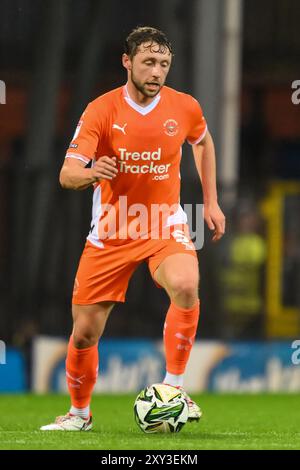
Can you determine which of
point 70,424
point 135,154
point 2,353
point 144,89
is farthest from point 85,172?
point 2,353

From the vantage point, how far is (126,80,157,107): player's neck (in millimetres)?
8258

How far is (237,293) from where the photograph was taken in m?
13.2

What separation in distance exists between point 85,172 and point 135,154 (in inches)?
23.4

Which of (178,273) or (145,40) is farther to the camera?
(145,40)

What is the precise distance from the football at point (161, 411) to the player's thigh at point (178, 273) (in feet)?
1.83

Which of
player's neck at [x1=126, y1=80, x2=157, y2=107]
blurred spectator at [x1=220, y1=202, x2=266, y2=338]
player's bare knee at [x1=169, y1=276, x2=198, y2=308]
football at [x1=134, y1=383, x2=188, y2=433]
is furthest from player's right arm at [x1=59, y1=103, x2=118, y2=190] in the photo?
blurred spectator at [x1=220, y1=202, x2=266, y2=338]

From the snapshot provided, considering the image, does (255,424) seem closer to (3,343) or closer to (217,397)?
(217,397)

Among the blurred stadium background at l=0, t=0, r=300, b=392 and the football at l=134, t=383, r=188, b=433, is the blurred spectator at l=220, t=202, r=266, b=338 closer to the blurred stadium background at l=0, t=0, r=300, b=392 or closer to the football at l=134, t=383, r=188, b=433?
the blurred stadium background at l=0, t=0, r=300, b=392

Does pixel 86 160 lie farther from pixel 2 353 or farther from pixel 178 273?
pixel 2 353

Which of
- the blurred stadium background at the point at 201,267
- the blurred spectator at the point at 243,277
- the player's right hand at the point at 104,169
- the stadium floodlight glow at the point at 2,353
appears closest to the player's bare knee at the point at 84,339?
the player's right hand at the point at 104,169

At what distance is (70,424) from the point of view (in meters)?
8.39

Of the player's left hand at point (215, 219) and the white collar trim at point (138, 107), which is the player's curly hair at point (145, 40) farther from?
the player's left hand at point (215, 219)

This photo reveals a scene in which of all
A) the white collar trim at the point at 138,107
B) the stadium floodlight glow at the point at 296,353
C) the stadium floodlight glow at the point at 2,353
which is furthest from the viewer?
the stadium floodlight glow at the point at 296,353

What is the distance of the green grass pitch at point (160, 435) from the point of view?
748 centimetres
